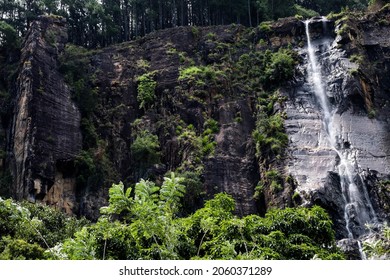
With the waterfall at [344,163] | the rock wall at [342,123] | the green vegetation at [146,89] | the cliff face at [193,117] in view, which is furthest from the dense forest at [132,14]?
the green vegetation at [146,89]

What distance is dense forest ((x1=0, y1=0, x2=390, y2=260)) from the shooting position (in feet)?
55.7

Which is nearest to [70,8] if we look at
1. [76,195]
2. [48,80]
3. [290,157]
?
[48,80]

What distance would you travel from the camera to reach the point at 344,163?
37844 millimetres

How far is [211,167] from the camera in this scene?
38.3m

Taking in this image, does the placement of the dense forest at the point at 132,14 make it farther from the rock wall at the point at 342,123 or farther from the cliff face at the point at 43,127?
the cliff face at the point at 43,127

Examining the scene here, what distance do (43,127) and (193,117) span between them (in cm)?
972

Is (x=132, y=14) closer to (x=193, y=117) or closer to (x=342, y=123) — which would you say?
(x=193, y=117)

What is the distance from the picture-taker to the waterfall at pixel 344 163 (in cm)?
3475

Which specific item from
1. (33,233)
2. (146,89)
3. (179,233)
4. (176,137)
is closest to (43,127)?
(176,137)

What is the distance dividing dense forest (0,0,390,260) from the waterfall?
1.70 m

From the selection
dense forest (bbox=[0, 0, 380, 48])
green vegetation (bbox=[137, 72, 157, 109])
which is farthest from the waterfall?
green vegetation (bbox=[137, 72, 157, 109])

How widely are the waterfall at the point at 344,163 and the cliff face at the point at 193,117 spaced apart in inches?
17.7

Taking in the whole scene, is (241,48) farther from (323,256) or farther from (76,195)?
(323,256)
